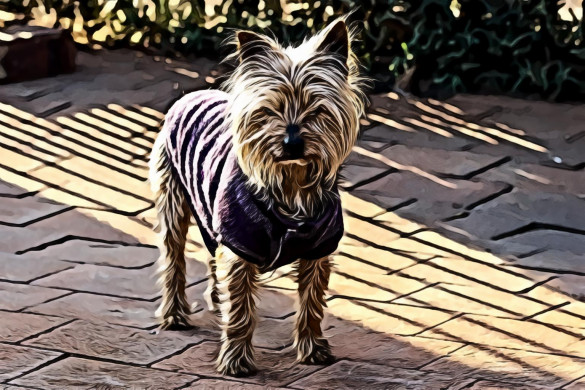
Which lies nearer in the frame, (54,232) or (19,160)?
(54,232)

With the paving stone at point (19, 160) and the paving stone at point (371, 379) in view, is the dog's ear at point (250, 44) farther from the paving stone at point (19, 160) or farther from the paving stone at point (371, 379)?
the paving stone at point (19, 160)

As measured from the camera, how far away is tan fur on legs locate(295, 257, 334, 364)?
177 inches

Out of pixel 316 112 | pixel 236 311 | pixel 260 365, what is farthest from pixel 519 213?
pixel 316 112

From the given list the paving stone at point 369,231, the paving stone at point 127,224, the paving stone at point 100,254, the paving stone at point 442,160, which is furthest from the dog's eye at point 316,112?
the paving stone at point 442,160

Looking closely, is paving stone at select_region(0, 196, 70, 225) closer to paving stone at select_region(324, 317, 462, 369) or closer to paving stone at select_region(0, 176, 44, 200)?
paving stone at select_region(0, 176, 44, 200)

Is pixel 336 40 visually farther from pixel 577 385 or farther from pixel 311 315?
pixel 577 385

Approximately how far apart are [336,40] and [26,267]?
6.95ft

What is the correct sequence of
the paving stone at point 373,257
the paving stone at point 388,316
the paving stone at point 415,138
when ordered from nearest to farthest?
the paving stone at point 388,316 → the paving stone at point 373,257 → the paving stone at point 415,138

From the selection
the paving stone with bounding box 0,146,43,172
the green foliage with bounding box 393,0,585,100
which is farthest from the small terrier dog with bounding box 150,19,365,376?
the green foliage with bounding box 393,0,585,100

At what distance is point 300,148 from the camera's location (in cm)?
399

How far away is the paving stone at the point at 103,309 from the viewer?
498 cm

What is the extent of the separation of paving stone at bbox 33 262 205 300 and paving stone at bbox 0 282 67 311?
7 centimetres

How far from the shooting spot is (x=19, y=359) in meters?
4.54

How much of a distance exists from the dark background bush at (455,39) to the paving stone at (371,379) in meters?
3.63
